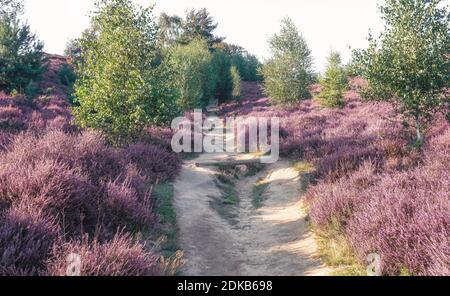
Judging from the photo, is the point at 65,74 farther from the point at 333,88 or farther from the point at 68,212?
the point at 68,212

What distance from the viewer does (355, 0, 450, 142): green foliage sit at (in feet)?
35.7

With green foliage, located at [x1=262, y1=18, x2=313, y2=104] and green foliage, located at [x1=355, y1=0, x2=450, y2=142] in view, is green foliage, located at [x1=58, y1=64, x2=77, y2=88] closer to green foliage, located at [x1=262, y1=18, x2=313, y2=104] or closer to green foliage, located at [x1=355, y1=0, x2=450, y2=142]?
green foliage, located at [x1=262, y1=18, x2=313, y2=104]

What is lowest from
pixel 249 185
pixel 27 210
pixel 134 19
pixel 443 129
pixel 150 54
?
pixel 249 185

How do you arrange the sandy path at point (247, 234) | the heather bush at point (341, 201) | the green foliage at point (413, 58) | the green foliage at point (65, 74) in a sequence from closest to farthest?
the sandy path at point (247, 234)
the heather bush at point (341, 201)
the green foliage at point (413, 58)
the green foliage at point (65, 74)

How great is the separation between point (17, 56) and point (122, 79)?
16.2m

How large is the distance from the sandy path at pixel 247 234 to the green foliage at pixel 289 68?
20.4 metres

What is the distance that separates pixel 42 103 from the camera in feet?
71.3

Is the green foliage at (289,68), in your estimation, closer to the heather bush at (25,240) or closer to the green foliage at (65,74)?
the green foliage at (65,74)

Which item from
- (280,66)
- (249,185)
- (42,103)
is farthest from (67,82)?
(249,185)

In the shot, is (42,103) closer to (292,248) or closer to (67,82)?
(67,82)

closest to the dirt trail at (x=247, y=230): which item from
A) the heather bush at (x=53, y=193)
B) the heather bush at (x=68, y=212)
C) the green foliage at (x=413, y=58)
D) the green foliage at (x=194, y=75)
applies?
the heather bush at (x=68, y=212)

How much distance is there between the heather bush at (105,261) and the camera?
4.12 metres

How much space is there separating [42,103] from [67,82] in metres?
12.7

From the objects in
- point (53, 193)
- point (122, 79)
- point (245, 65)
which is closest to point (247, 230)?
Answer: point (53, 193)
